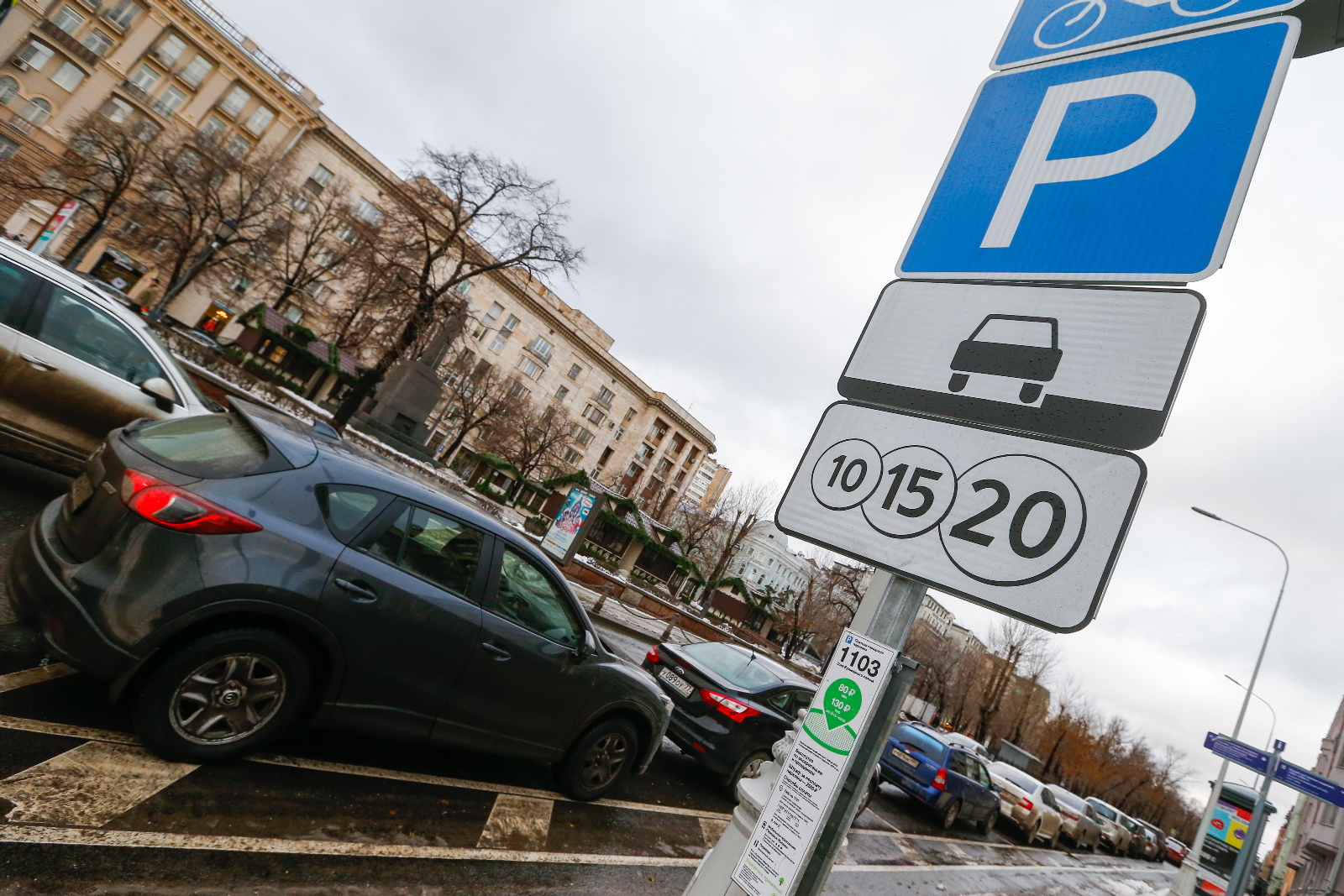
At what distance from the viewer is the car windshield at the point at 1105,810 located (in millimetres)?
23850

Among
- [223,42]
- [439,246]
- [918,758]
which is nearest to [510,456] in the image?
[439,246]

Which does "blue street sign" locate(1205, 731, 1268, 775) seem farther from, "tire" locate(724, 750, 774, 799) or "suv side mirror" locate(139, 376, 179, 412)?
"suv side mirror" locate(139, 376, 179, 412)

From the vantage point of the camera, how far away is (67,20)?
43.8 metres

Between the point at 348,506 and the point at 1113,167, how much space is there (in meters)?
Answer: 3.82

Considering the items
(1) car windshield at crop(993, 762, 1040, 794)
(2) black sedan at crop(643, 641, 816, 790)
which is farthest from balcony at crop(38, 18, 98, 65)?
(1) car windshield at crop(993, 762, 1040, 794)

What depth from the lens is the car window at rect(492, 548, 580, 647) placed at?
4.28 meters

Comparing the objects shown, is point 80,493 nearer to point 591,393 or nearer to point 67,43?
point 67,43

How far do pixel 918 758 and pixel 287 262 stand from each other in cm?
3968

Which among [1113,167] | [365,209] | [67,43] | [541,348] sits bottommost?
[1113,167]

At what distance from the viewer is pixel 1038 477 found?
1.37 m

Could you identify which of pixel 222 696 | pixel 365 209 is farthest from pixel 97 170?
pixel 222 696

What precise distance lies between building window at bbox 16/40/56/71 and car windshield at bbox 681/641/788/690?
60390 millimetres

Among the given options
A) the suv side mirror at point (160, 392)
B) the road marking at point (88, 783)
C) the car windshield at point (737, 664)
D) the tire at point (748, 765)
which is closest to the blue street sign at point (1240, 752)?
the car windshield at point (737, 664)

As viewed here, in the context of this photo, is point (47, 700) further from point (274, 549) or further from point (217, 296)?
point (217, 296)
